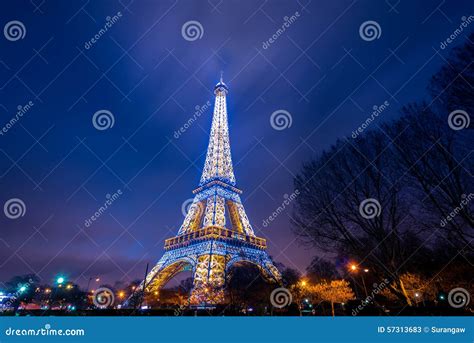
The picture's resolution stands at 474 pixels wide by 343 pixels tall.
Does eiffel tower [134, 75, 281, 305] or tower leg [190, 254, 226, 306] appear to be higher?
eiffel tower [134, 75, 281, 305]

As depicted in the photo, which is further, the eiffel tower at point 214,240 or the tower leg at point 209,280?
the eiffel tower at point 214,240

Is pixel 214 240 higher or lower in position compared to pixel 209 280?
higher

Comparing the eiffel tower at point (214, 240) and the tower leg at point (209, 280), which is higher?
the eiffel tower at point (214, 240)

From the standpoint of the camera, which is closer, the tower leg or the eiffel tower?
the tower leg

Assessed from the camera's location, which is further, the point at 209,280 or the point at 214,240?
the point at 214,240
